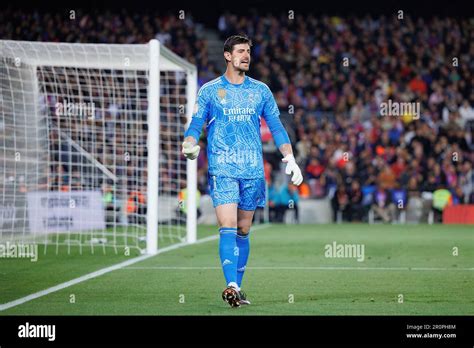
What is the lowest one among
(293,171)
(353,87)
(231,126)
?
(293,171)

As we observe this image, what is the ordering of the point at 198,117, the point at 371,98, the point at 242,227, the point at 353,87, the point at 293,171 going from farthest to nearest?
the point at 353,87 < the point at 371,98 < the point at 242,227 < the point at 198,117 < the point at 293,171

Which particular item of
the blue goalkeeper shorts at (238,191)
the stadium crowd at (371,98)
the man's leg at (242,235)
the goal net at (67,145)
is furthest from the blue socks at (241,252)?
A: the stadium crowd at (371,98)

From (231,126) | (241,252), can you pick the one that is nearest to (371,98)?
(241,252)

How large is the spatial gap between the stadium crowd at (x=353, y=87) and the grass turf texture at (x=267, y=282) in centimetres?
895

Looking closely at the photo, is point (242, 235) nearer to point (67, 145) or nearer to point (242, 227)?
point (242, 227)

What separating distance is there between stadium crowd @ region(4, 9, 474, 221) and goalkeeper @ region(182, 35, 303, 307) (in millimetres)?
15444

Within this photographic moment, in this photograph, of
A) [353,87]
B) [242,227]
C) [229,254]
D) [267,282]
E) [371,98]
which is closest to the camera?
[229,254]

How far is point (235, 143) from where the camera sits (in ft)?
29.7

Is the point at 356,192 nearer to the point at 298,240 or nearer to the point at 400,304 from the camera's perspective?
the point at 298,240

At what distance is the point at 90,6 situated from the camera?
32.0 meters

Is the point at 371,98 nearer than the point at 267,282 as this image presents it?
No

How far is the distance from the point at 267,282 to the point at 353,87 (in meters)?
20.8

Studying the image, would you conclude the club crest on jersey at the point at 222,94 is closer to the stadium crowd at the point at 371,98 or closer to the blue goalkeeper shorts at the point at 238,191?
the blue goalkeeper shorts at the point at 238,191
